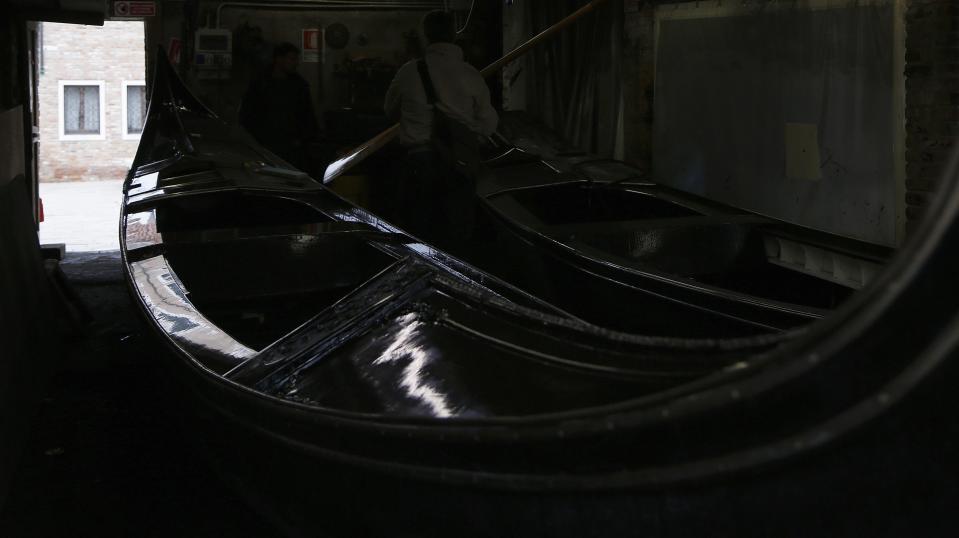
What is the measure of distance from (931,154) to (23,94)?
5476mm

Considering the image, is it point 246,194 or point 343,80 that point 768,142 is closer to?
point 246,194

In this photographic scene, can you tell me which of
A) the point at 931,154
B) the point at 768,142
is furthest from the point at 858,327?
the point at 768,142

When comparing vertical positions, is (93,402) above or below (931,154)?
below

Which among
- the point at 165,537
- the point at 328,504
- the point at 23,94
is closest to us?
the point at 328,504

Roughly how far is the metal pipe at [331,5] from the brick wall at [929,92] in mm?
5790

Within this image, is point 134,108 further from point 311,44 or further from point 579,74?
point 579,74

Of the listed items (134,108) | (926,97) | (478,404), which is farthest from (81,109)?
(478,404)

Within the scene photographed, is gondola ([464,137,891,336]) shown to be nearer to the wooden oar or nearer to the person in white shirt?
the person in white shirt

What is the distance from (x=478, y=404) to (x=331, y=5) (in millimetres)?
7877

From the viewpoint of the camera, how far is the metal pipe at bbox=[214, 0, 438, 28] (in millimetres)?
8953

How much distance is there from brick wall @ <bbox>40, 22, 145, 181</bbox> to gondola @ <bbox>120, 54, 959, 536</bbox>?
13597 millimetres

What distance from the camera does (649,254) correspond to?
436 cm

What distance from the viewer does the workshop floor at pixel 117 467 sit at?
2.84m

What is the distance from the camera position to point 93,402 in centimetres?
396
